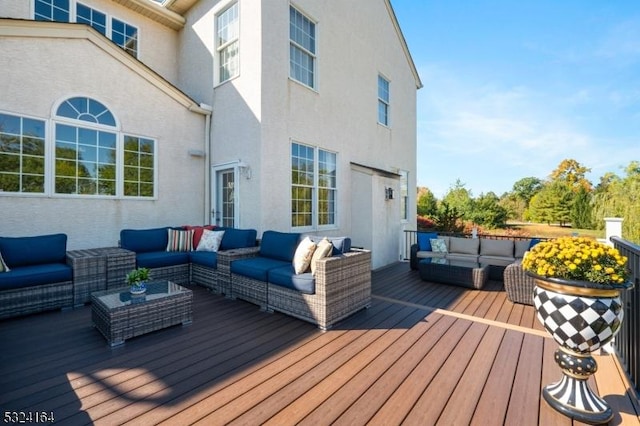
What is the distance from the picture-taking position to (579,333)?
1.86 m

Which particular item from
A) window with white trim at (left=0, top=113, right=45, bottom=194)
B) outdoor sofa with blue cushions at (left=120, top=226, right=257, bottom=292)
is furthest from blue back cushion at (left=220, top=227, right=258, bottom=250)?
window with white trim at (left=0, top=113, right=45, bottom=194)

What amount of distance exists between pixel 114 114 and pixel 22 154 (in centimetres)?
158

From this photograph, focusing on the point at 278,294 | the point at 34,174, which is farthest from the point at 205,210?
the point at 278,294

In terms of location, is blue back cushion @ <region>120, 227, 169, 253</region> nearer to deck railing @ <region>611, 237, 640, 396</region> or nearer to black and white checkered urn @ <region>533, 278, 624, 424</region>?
black and white checkered urn @ <region>533, 278, 624, 424</region>

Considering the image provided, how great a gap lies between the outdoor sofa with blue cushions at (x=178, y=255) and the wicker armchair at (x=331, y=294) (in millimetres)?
1554

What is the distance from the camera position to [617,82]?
1353 centimetres

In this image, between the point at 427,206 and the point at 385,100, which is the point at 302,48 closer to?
the point at 385,100

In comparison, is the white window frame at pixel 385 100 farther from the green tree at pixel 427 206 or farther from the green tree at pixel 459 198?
the green tree at pixel 459 198

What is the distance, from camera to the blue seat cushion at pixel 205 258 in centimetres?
480

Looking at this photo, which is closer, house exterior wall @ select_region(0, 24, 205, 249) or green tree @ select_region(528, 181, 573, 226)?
house exterior wall @ select_region(0, 24, 205, 249)

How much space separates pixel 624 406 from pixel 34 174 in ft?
25.5

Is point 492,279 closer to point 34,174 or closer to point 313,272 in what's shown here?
point 313,272

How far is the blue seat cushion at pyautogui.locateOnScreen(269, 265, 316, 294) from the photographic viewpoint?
344 cm

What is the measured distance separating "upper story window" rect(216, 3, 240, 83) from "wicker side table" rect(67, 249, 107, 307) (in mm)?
4385
